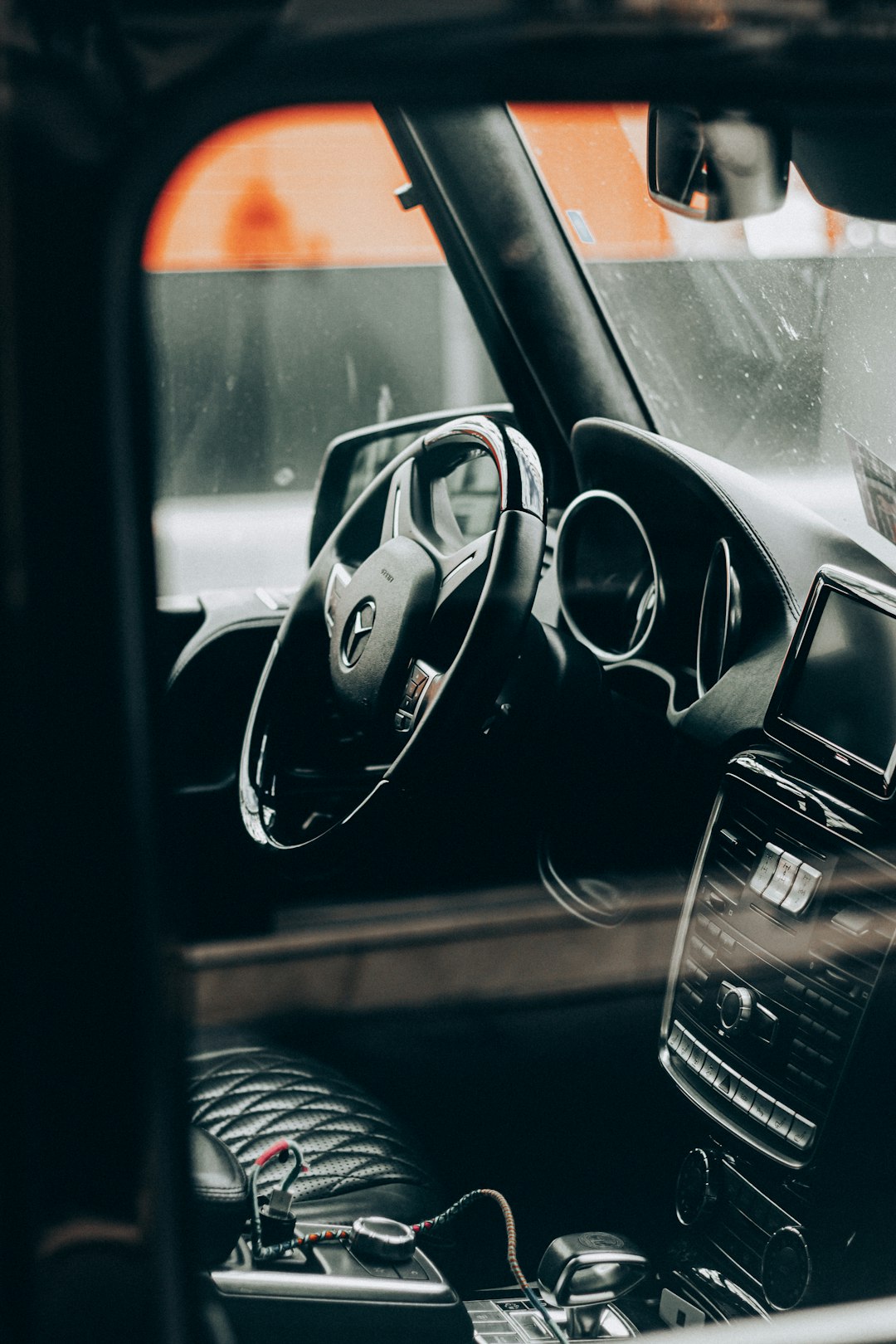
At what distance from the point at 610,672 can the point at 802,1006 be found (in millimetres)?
515

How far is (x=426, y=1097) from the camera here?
185 centimetres

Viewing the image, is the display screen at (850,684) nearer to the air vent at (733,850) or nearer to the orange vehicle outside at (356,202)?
the air vent at (733,850)

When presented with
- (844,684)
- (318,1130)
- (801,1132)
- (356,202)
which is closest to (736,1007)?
(801,1132)

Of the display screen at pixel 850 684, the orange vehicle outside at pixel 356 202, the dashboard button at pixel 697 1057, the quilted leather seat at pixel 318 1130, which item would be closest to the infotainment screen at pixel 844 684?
the display screen at pixel 850 684

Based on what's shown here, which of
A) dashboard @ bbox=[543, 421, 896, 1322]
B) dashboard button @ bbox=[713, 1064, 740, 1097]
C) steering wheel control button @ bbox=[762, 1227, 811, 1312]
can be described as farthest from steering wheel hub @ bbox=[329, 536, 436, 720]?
steering wheel control button @ bbox=[762, 1227, 811, 1312]

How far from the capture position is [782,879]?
4.68ft

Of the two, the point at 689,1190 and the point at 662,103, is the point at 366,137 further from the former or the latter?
the point at 689,1190

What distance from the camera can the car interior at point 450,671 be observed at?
646 mm

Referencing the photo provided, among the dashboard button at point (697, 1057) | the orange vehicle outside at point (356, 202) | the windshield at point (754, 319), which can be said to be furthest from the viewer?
the dashboard button at point (697, 1057)

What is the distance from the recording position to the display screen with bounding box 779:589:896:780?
4.33 ft

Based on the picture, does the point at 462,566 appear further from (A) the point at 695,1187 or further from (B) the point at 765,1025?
(A) the point at 695,1187

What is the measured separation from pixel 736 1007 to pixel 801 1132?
137 millimetres

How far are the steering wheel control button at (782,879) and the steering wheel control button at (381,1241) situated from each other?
486 mm

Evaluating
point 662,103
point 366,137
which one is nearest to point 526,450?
point 366,137
